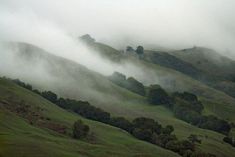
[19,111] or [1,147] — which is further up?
[19,111]

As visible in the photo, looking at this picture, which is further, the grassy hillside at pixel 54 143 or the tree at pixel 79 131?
the tree at pixel 79 131

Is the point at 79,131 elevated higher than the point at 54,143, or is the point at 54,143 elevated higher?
the point at 79,131

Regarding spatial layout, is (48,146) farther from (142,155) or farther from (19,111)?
(19,111)

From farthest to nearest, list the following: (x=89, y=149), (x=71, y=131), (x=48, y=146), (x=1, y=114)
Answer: (x=71, y=131) < (x=1, y=114) < (x=89, y=149) < (x=48, y=146)

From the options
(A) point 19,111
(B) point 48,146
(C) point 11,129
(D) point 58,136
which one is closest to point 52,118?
(A) point 19,111

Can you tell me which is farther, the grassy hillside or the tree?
the tree

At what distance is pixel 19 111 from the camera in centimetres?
19138

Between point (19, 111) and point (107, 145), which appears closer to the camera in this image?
point (107, 145)

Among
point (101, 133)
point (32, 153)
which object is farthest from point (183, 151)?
point (32, 153)

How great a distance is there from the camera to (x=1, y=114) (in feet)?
557

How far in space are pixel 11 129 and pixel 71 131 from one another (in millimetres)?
32914

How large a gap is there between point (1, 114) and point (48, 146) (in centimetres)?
3277

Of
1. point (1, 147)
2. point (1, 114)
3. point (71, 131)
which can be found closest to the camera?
point (1, 147)

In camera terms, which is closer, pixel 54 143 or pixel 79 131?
pixel 54 143
